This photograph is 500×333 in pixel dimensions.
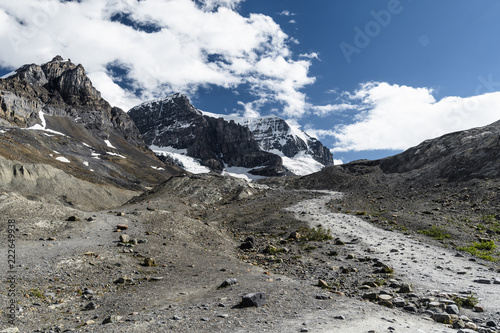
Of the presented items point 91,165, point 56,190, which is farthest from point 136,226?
point 91,165

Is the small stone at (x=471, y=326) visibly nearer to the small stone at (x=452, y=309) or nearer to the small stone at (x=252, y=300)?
the small stone at (x=452, y=309)

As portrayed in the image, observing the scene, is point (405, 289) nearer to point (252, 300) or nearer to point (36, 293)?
point (252, 300)

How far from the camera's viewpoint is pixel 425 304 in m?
11.7

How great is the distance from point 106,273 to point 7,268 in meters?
4.54

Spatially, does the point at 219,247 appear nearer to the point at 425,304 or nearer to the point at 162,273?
the point at 162,273

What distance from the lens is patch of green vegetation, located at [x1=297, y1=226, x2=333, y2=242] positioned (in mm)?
25580

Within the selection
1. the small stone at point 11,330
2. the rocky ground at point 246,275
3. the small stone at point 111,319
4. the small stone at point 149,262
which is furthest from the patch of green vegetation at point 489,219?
the small stone at point 11,330

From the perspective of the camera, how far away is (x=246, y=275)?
51.9 ft

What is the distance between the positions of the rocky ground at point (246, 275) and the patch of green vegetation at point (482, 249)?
2.21 ft

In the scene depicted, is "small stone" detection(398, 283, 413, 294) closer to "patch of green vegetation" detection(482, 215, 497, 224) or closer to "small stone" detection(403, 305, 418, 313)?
"small stone" detection(403, 305, 418, 313)

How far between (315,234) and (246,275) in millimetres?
12565

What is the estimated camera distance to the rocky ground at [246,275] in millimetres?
10266

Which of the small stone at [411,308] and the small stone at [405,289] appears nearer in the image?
the small stone at [411,308]

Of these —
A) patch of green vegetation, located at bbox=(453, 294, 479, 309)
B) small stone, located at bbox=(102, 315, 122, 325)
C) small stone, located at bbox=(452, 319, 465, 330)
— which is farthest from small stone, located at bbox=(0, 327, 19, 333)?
patch of green vegetation, located at bbox=(453, 294, 479, 309)
